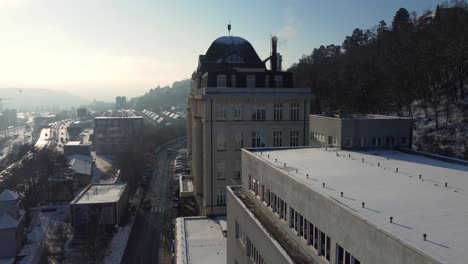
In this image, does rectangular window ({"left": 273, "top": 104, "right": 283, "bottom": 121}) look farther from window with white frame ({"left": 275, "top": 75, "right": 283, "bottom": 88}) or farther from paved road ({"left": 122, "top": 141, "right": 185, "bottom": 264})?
paved road ({"left": 122, "top": 141, "right": 185, "bottom": 264})

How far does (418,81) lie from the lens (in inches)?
2068

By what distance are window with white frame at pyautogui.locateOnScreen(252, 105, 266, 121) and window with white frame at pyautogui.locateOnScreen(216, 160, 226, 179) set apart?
546 centimetres

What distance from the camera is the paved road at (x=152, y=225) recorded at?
41125 mm

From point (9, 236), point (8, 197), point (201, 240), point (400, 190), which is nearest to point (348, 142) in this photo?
point (400, 190)

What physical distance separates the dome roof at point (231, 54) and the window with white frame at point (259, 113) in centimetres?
802

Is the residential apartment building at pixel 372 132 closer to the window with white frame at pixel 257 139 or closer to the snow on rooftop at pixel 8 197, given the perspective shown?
the window with white frame at pixel 257 139

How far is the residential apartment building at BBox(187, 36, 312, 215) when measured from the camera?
35875 millimetres

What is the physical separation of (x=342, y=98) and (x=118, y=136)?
240 feet

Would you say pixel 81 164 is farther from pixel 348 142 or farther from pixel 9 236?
pixel 348 142

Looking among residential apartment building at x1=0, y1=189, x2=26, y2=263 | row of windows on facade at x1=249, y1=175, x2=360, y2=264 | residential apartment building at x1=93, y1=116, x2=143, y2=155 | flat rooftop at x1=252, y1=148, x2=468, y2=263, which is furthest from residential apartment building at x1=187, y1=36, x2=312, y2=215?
residential apartment building at x1=93, y1=116, x2=143, y2=155

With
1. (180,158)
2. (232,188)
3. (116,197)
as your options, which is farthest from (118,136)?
(232,188)

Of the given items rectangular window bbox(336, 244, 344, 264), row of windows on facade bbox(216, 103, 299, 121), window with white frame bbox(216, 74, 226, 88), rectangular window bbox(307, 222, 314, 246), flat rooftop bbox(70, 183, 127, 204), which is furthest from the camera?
flat rooftop bbox(70, 183, 127, 204)

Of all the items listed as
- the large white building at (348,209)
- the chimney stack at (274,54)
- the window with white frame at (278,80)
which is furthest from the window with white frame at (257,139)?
the large white building at (348,209)

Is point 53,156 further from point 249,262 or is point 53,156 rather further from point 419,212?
point 419,212
